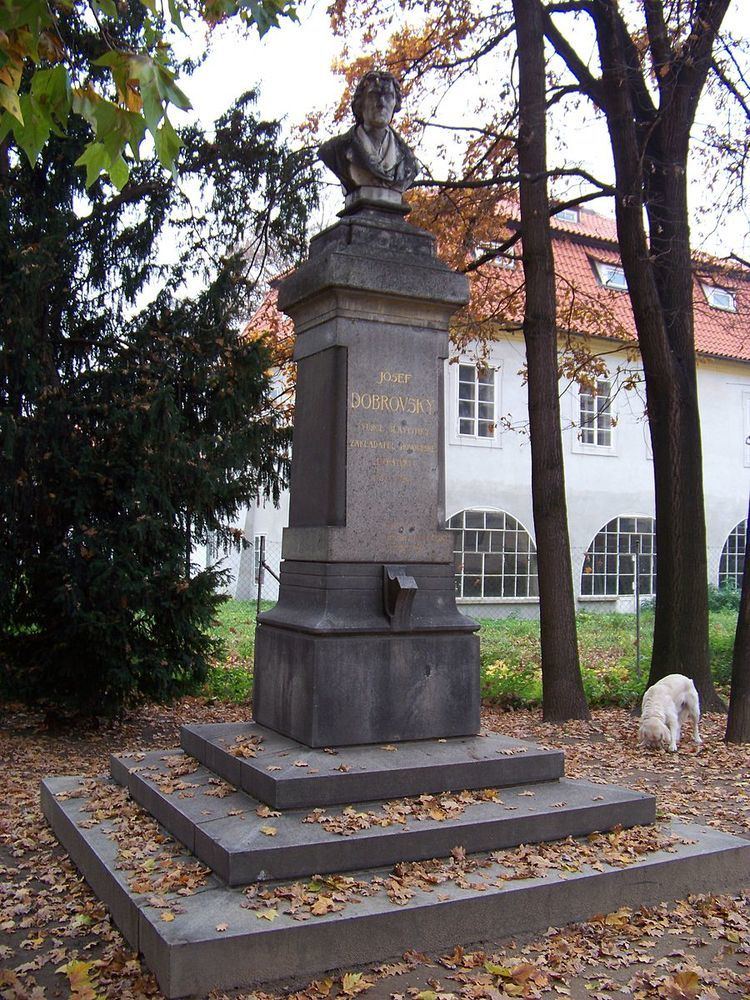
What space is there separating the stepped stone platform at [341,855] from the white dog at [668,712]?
2791 millimetres

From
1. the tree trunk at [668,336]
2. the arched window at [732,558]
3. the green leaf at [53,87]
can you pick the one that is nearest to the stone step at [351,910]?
the green leaf at [53,87]

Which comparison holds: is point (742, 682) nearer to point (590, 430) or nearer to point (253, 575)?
point (253, 575)

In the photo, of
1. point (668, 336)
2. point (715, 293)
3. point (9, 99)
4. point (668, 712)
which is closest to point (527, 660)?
point (668, 336)

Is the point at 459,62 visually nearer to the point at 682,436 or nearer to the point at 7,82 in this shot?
the point at 682,436

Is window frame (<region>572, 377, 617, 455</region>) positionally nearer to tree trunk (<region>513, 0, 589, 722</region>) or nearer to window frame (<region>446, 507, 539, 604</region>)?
window frame (<region>446, 507, 539, 604</region>)

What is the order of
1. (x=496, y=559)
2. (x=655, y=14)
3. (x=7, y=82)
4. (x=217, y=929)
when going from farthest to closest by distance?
1. (x=496, y=559)
2. (x=655, y=14)
3. (x=217, y=929)
4. (x=7, y=82)

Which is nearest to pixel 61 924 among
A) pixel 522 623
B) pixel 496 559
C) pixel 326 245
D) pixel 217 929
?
pixel 217 929

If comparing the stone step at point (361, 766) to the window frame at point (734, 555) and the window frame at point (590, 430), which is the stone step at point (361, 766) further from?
the window frame at point (734, 555)

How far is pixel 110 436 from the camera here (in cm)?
888

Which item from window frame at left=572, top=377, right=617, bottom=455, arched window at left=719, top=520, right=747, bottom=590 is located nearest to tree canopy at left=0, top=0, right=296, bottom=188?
window frame at left=572, top=377, right=617, bottom=455

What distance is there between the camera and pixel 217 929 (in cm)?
394

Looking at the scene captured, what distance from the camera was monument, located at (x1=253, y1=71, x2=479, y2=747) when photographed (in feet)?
19.1

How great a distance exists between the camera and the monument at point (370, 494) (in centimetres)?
582

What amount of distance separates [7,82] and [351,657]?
357 cm
